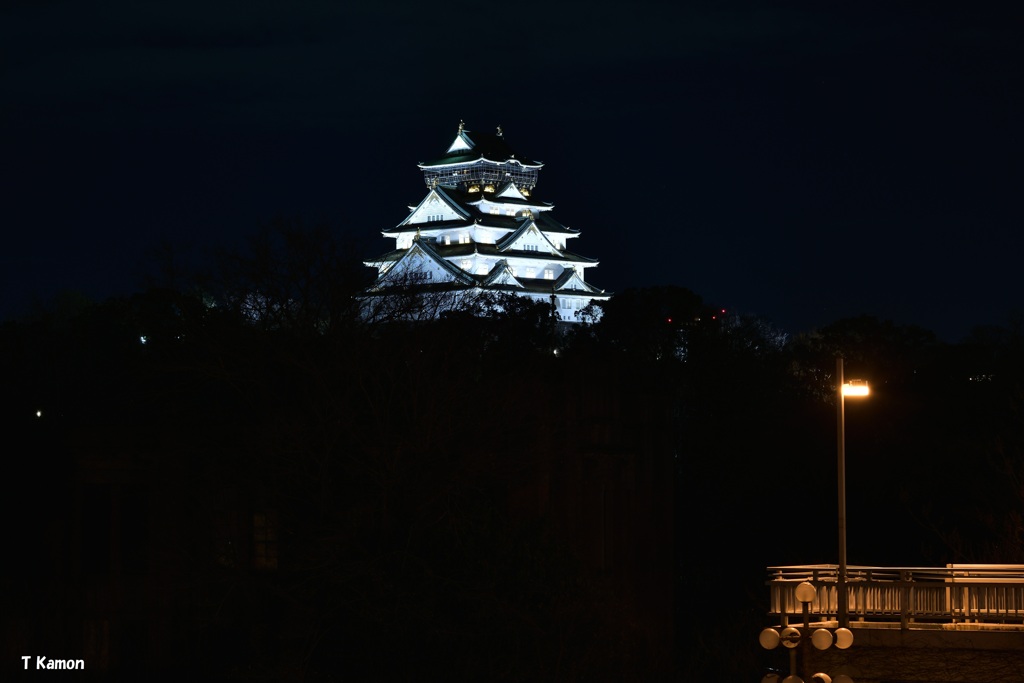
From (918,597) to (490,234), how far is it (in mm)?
89789

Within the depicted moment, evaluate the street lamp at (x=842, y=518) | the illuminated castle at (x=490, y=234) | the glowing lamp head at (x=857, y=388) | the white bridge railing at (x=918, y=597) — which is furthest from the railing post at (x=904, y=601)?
the illuminated castle at (x=490, y=234)

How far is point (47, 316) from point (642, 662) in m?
43.0

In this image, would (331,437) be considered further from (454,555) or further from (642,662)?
(642,662)

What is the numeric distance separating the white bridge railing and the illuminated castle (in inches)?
3047

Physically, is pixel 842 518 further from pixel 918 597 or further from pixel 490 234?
pixel 490 234

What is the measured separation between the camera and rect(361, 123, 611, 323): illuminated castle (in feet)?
350

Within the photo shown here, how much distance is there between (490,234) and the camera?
11212cm

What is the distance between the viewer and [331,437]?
2864 centimetres

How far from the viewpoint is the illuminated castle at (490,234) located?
107 m

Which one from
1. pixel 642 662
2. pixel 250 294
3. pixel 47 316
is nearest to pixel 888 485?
pixel 642 662

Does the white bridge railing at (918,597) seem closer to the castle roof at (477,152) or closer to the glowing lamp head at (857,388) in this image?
the glowing lamp head at (857,388)

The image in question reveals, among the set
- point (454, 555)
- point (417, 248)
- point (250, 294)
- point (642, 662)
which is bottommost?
point (642, 662)

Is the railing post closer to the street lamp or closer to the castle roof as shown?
the street lamp

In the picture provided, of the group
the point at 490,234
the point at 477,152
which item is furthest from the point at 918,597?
the point at 477,152
